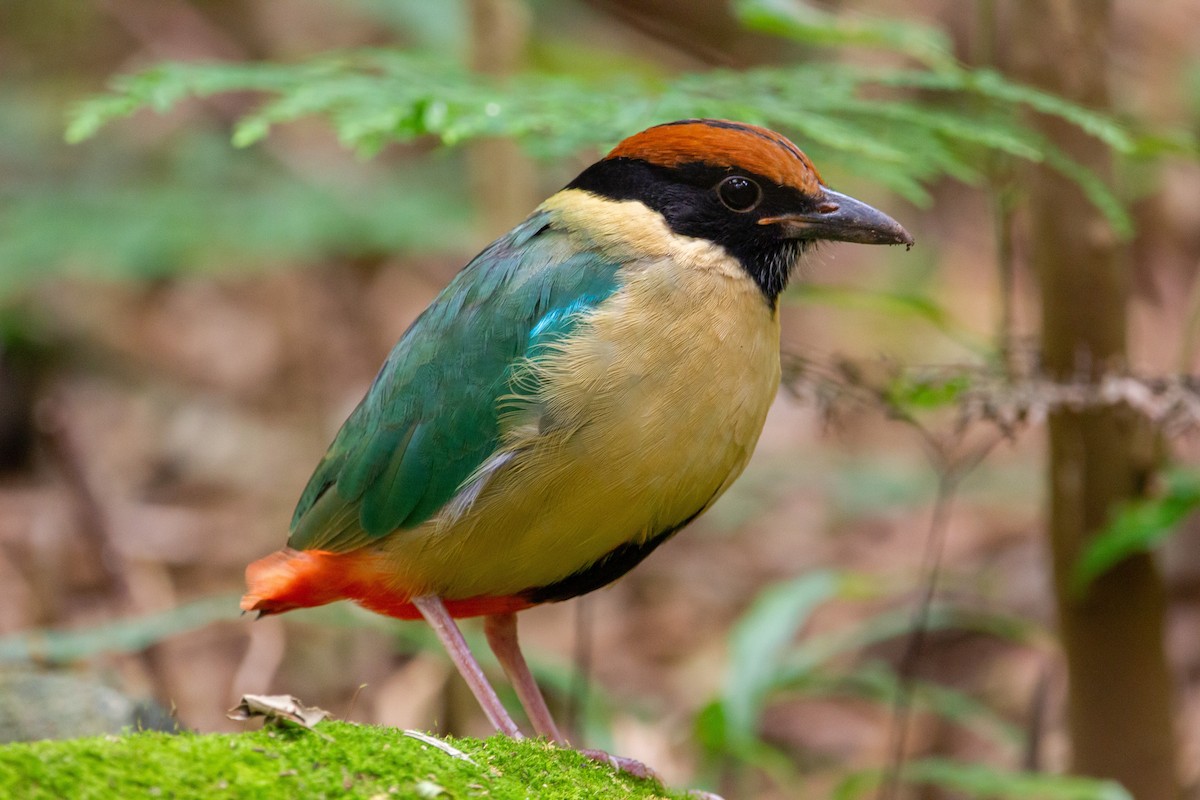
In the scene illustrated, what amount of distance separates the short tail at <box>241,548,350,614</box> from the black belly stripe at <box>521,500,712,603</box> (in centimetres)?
54

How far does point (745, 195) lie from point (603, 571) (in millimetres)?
1071

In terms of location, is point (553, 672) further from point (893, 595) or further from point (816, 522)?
point (816, 522)

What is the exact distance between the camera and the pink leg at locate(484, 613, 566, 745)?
3.75 metres

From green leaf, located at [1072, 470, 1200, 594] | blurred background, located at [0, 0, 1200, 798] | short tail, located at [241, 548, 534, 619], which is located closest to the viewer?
short tail, located at [241, 548, 534, 619]

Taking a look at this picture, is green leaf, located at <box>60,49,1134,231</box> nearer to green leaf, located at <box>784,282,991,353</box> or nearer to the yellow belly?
green leaf, located at <box>784,282,991,353</box>

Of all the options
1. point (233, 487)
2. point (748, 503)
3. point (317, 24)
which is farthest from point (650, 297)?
point (317, 24)

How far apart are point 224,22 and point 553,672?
8.15 meters

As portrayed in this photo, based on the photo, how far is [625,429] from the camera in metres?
3.08

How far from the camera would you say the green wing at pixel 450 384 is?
333 centimetres

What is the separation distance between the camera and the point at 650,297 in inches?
128

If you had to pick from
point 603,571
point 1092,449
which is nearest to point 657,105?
point 603,571

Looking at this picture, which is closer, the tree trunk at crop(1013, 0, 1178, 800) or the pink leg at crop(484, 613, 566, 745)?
the pink leg at crop(484, 613, 566, 745)

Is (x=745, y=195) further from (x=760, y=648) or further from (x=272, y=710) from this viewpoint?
(x=760, y=648)

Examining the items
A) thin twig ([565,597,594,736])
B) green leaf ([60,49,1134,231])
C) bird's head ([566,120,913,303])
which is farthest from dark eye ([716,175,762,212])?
thin twig ([565,597,594,736])
